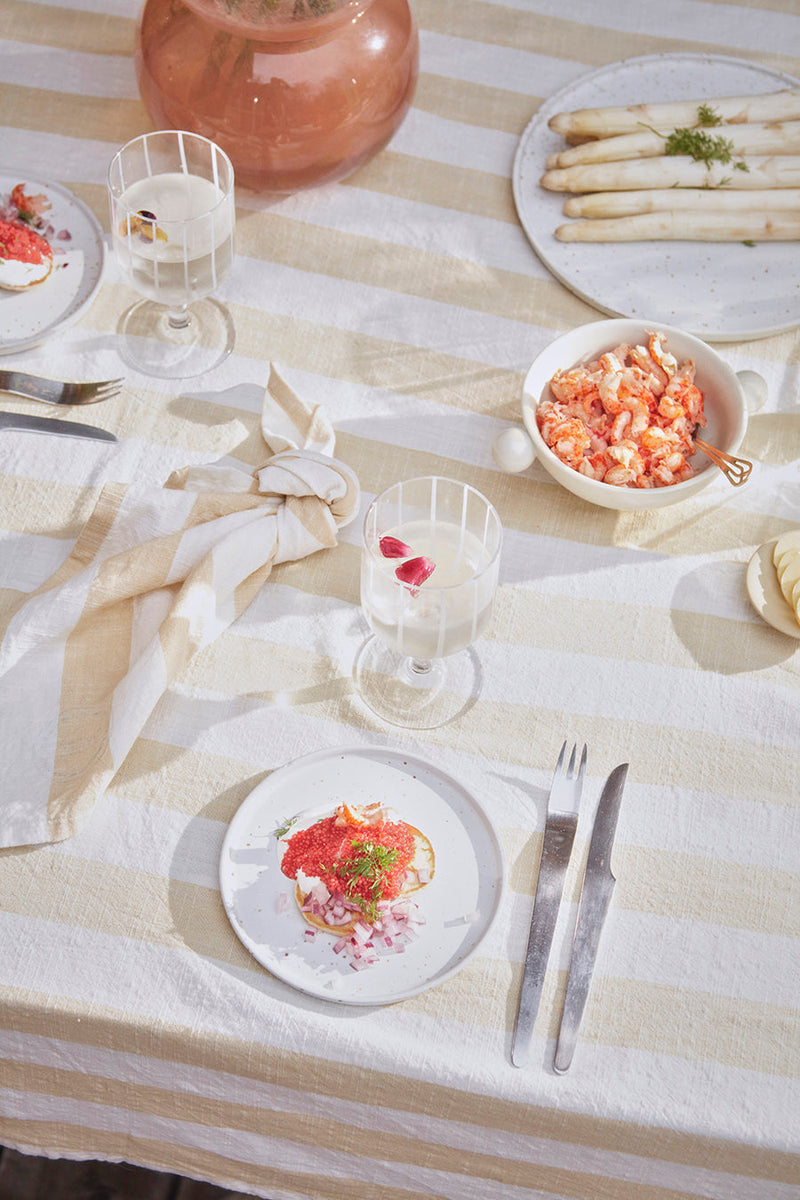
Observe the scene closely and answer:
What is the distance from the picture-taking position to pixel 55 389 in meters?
1.31

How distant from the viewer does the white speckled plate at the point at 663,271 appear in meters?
1.39

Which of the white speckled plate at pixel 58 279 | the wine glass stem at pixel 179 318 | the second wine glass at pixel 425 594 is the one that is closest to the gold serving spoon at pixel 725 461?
the second wine glass at pixel 425 594

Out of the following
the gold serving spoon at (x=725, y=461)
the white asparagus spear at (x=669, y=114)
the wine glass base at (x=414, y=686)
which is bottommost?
the wine glass base at (x=414, y=686)

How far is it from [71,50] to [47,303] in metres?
0.48

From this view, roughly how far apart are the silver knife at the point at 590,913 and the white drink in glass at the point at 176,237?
0.69 metres

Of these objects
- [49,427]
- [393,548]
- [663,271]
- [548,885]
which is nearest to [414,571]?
[393,548]

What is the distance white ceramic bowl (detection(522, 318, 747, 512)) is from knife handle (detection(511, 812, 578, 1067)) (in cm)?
34

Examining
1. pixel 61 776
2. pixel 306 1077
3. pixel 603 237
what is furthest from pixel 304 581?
pixel 603 237

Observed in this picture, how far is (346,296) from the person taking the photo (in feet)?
4.66

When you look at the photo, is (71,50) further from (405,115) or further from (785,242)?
(785,242)

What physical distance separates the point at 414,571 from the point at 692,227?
705 mm

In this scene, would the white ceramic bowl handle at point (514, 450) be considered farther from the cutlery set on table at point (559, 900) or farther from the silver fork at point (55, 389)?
the silver fork at point (55, 389)

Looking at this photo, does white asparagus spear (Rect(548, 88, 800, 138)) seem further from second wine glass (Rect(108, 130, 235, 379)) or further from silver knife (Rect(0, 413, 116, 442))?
silver knife (Rect(0, 413, 116, 442))

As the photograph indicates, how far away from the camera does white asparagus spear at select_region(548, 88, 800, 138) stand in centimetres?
149
